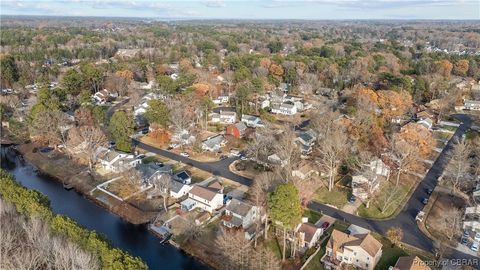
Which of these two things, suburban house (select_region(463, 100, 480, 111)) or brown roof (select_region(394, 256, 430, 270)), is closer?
brown roof (select_region(394, 256, 430, 270))

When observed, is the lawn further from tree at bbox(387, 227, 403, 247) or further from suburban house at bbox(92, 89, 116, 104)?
suburban house at bbox(92, 89, 116, 104)

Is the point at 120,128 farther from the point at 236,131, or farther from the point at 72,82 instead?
the point at 72,82

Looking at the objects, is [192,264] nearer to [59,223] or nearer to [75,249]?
[75,249]

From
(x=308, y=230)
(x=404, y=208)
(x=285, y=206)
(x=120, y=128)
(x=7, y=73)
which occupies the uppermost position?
(x=7, y=73)

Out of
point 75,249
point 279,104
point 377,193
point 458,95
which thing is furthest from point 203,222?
point 458,95

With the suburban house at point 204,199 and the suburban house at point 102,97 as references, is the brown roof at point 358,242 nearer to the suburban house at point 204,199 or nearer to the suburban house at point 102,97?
the suburban house at point 204,199

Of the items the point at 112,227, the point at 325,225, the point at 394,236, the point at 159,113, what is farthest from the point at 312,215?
the point at 159,113

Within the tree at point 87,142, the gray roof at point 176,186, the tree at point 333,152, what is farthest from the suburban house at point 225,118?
the gray roof at point 176,186

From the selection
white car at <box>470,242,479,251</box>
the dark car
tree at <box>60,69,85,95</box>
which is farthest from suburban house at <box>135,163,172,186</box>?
tree at <box>60,69,85,95</box>
